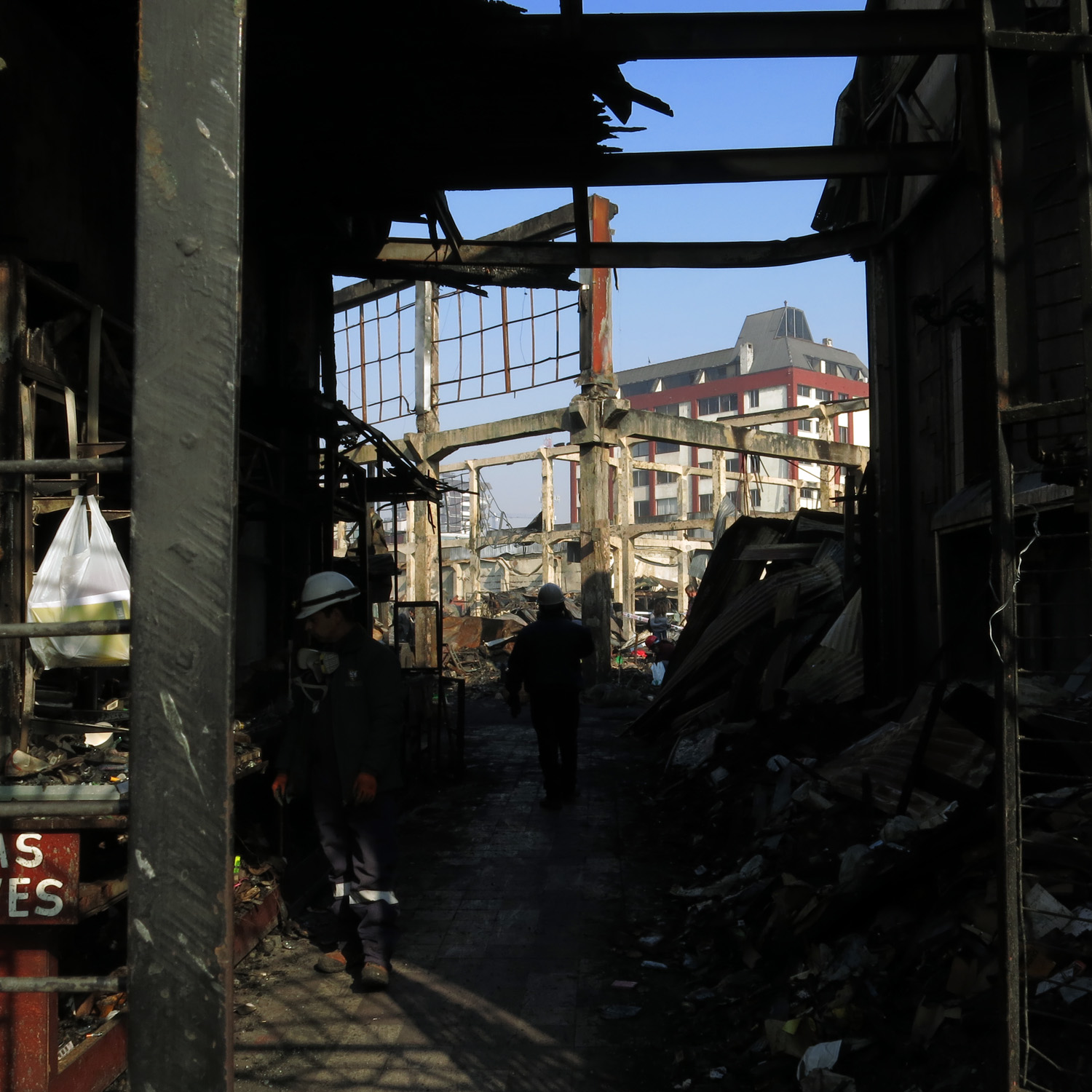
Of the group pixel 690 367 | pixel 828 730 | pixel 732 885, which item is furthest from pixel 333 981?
pixel 690 367

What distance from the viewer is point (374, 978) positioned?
5148 millimetres

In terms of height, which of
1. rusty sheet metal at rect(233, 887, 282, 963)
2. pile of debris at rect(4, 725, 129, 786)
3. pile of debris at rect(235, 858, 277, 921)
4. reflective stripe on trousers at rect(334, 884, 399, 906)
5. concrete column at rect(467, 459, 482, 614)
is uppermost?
concrete column at rect(467, 459, 482, 614)

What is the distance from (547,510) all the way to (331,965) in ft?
111

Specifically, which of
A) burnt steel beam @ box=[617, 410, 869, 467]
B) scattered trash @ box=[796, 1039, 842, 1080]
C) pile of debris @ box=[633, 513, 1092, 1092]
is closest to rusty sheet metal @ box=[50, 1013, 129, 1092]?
pile of debris @ box=[633, 513, 1092, 1092]

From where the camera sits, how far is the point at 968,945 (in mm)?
4305

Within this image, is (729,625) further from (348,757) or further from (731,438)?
(731,438)

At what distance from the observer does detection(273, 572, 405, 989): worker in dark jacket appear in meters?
5.43

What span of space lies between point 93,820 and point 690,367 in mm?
75723

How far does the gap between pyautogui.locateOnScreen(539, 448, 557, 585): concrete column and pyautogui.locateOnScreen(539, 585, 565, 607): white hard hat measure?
27.9 metres

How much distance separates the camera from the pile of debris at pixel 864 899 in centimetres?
392

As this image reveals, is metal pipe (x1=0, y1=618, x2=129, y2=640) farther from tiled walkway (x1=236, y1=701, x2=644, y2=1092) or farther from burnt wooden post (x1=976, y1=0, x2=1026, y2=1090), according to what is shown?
tiled walkway (x1=236, y1=701, x2=644, y2=1092)

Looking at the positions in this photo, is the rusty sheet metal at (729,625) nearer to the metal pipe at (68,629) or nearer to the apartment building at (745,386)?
the metal pipe at (68,629)

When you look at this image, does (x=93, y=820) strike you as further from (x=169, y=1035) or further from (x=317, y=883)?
(x=317, y=883)

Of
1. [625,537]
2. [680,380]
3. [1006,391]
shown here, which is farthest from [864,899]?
[680,380]
